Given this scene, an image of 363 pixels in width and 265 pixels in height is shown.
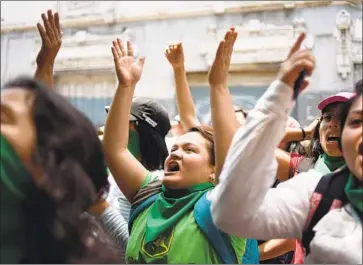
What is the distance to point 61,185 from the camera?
733 mm

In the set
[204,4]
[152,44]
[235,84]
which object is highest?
[204,4]

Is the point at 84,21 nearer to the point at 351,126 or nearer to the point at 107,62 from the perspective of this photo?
the point at 107,62

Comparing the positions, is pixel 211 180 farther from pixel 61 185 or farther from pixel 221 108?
pixel 61 185

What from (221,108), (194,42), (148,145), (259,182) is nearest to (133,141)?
(148,145)

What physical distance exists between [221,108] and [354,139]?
0.31 meters

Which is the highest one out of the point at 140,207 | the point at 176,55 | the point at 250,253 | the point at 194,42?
the point at 176,55

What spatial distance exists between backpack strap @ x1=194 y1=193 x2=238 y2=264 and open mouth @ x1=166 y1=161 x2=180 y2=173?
0.15 meters

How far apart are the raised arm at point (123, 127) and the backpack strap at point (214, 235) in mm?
210

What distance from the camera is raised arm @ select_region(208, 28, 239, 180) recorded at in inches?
40.7

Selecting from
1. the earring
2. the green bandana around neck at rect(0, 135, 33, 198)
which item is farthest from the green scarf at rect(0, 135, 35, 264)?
the earring

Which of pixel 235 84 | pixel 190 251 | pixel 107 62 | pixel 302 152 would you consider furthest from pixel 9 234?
pixel 107 62

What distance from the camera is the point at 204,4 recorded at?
457 cm

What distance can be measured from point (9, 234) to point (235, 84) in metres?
3.69

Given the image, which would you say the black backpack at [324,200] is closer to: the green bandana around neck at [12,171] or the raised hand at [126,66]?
the green bandana around neck at [12,171]
